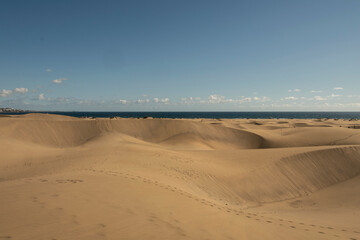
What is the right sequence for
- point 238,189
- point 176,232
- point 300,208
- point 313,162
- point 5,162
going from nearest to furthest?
point 176,232 → point 300,208 → point 238,189 → point 5,162 → point 313,162

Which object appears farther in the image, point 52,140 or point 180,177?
point 52,140

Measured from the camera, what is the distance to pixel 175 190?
8289 mm

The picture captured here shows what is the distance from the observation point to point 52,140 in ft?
91.6

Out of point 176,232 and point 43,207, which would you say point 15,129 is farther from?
point 176,232

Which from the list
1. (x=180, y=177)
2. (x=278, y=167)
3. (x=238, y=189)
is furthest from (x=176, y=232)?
(x=278, y=167)

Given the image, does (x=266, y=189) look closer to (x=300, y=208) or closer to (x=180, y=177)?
(x=300, y=208)

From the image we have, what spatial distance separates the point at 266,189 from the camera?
13.2 m

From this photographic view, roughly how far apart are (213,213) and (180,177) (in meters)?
5.59

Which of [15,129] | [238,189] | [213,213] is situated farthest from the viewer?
[15,129]

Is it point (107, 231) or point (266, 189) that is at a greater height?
point (107, 231)

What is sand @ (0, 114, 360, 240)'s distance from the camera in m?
4.88

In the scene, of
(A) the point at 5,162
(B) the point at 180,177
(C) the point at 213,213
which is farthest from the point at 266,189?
(A) the point at 5,162

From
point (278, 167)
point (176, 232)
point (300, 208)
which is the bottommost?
point (300, 208)

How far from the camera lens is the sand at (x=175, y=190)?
4.88 metres
